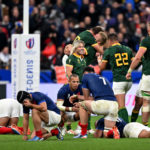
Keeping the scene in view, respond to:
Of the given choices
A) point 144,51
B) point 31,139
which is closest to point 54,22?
point 144,51

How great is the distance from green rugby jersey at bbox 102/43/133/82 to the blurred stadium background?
704 centimetres

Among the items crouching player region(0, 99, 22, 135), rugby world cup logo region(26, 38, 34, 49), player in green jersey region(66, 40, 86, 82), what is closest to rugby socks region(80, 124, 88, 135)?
crouching player region(0, 99, 22, 135)

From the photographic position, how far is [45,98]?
42.4 ft

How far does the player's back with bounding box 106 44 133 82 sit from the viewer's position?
597 inches

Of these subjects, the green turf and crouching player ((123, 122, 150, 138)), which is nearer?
the green turf

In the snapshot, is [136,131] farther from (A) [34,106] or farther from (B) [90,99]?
(A) [34,106]

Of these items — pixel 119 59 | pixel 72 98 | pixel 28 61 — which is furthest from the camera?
pixel 28 61

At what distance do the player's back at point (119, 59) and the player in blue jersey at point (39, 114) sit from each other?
2647mm

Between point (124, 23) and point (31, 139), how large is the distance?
1521cm

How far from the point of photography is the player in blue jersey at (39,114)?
1226cm

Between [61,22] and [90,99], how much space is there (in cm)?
1350

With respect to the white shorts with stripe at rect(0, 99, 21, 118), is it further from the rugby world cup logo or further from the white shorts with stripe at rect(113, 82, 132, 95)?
the rugby world cup logo

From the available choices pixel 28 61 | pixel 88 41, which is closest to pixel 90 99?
pixel 88 41

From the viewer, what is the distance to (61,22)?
26453 millimetres
